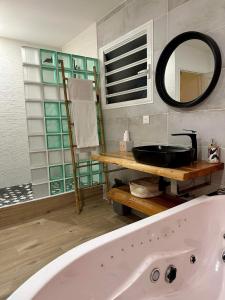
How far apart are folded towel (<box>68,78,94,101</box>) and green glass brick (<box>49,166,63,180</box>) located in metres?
0.90

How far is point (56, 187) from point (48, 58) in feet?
5.23

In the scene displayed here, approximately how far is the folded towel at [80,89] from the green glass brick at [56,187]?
1.09 metres

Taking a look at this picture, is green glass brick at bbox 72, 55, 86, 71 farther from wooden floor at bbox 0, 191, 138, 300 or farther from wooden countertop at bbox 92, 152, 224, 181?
wooden floor at bbox 0, 191, 138, 300

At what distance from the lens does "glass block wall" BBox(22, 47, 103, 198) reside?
2.41 meters

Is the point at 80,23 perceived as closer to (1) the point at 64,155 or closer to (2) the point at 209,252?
(1) the point at 64,155

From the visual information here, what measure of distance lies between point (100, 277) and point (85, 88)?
2.13 m

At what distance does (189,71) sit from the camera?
1.78 m

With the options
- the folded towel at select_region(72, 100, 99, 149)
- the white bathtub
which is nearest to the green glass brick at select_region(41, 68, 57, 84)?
the folded towel at select_region(72, 100, 99, 149)

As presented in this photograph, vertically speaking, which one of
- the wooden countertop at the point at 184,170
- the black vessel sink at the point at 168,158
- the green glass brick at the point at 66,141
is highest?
the green glass brick at the point at 66,141

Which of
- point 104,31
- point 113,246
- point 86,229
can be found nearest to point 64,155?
point 86,229

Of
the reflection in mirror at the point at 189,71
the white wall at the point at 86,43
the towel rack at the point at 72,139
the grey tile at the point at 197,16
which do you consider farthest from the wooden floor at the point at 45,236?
the white wall at the point at 86,43

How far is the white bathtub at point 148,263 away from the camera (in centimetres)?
85

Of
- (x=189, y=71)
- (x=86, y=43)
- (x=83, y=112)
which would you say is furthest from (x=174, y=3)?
(x=86, y=43)

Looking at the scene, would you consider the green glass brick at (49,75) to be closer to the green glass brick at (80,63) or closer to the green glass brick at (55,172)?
the green glass brick at (80,63)
